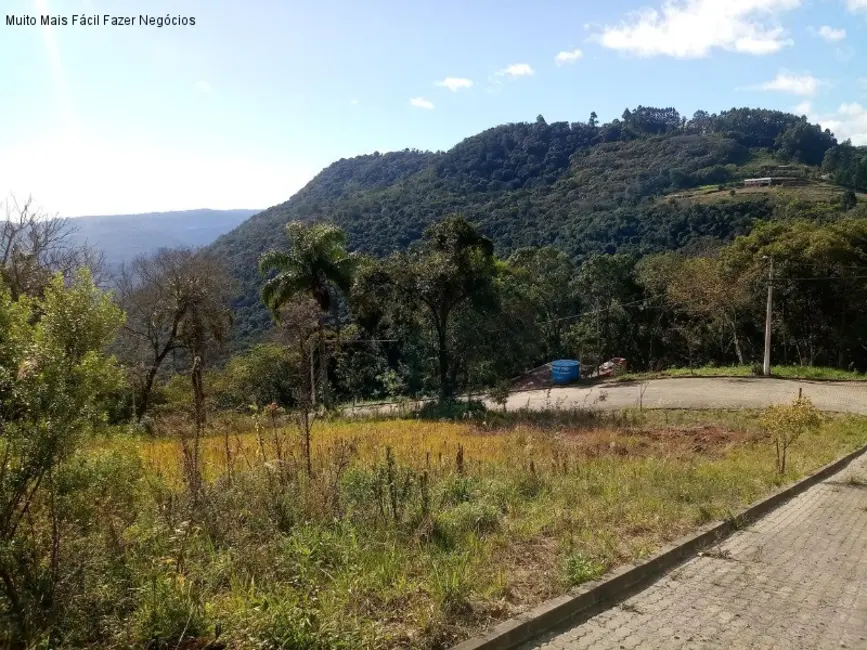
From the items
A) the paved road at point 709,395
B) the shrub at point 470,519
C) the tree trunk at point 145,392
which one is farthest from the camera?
the paved road at point 709,395

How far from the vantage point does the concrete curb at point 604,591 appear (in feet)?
12.9

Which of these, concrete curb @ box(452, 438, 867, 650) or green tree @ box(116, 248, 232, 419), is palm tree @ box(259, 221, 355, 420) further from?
concrete curb @ box(452, 438, 867, 650)

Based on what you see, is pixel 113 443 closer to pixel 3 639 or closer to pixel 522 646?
pixel 3 639

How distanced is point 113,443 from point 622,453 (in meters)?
8.92

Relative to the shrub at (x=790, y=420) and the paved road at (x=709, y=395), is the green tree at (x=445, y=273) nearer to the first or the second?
the paved road at (x=709, y=395)

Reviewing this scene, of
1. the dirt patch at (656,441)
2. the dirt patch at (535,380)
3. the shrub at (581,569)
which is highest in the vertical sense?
the shrub at (581,569)

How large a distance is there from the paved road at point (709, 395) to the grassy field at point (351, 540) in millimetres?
12905

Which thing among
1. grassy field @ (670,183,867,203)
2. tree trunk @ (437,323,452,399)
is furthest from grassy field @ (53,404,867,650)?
grassy field @ (670,183,867,203)

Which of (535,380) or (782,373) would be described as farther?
(535,380)

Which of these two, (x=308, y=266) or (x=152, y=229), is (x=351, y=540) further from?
(x=152, y=229)

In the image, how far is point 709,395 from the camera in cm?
2317

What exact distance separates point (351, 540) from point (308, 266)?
60.4 feet

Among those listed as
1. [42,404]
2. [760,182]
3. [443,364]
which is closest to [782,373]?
[443,364]

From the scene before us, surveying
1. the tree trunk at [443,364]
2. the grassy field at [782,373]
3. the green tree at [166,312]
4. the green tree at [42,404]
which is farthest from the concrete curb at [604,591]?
the grassy field at [782,373]
